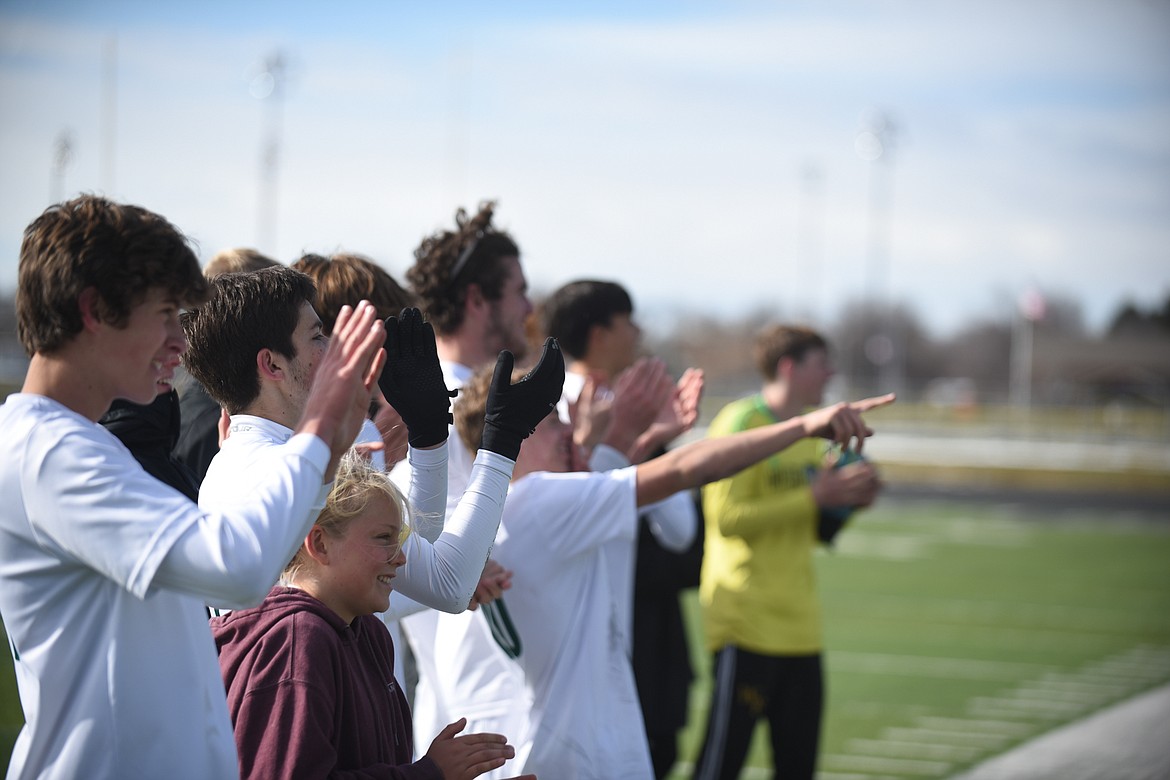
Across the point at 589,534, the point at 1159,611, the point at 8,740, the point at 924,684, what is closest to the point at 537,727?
the point at 589,534

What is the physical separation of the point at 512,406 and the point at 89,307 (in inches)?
40.6

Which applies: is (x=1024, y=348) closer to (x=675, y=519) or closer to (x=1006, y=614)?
(x=1006, y=614)

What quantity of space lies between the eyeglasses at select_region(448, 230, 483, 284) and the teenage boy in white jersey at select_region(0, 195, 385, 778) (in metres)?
2.35

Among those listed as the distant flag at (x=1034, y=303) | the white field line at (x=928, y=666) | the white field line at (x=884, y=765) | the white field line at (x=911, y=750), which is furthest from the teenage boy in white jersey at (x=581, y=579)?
the distant flag at (x=1034, y=303)

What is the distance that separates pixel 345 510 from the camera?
2.62 metres

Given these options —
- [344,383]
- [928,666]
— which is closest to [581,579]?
[344,383]

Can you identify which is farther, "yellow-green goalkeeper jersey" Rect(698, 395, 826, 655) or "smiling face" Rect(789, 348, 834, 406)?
"smiling face" Rect(789, 348, 834, 406)

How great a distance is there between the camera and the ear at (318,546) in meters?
2.62

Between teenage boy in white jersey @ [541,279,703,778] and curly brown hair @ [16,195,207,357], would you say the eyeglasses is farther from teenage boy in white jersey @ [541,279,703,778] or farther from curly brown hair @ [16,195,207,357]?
curly brown hair @ [16,195,207,357]

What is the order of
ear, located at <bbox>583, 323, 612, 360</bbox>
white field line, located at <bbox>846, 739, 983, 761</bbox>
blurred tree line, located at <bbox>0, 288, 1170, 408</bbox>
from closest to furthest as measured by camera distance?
ear, located at <bbox>583, 323, 612, 360</bbox> → white field line, located at <bbox>846, 739, 983, 761</bbox> → blurred tree line, located at <bbox>0, 288, 1170, 408</bbox>

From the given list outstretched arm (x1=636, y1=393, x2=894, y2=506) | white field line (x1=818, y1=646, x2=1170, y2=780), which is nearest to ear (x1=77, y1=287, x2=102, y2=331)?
outstretched arm (x1=636, y1=393, x2=894, y2=506)

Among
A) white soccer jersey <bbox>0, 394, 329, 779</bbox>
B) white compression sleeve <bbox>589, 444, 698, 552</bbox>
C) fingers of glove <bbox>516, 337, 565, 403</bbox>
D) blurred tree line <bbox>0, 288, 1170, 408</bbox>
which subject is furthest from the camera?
blurred tree line <bbox>0, 288, 1170, 408</bbox>

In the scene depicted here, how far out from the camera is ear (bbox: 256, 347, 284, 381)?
266 cm

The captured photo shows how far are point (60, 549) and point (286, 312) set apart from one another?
0.80 m
